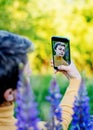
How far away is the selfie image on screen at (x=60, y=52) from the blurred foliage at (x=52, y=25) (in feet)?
27.2

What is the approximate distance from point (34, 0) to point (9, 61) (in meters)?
10.1

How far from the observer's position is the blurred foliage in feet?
38.4

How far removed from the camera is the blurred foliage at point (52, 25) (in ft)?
38.4

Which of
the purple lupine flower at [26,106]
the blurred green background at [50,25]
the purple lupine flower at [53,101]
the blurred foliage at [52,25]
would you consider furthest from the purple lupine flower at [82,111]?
the blurred foliage at [52,25]

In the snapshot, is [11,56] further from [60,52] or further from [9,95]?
[60,52]

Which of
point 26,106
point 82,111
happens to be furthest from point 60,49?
point 26,106

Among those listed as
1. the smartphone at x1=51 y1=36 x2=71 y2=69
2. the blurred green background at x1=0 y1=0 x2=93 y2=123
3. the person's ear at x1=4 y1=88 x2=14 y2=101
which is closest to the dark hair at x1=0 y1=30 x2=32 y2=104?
the person's ear at x1=4 y1=88 x2=14 y2=101

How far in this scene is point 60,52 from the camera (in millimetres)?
2838

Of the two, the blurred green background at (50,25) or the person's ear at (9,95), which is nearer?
the person's ear at (9,95)

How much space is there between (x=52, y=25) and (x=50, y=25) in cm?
8

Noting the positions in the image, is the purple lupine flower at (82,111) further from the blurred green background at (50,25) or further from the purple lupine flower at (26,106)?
the blurred green background at (50,25)

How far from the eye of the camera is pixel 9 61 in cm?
239

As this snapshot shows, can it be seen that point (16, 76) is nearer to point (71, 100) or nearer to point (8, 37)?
point (8, 37)

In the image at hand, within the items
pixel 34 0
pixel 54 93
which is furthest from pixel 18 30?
pixel 54 93
